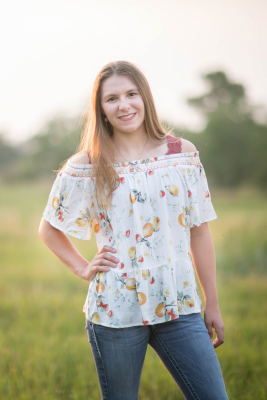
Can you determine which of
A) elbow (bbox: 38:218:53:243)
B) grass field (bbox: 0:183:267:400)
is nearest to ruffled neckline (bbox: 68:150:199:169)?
elbow (bbox: 38:218:53:243)

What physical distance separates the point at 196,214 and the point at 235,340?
247 cm

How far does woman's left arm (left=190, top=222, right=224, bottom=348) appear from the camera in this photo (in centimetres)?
166

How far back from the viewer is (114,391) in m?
1.48

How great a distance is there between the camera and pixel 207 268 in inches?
65.9

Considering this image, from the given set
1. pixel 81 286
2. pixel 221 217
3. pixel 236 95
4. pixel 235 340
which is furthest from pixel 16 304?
pixel 236 95

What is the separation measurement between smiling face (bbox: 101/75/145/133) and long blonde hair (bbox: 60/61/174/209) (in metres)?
0.03

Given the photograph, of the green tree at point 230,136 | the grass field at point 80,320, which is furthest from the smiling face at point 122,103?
the green tree at point 230,136

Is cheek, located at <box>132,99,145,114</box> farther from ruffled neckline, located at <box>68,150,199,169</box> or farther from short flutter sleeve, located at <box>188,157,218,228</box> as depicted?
short flutter sleeve, located at <box>188,157,218,228</box>

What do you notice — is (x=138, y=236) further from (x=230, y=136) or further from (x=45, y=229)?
(x=230, y=136)

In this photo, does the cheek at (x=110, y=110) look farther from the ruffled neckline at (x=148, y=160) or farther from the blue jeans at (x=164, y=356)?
the blue jeans at (x=164, y=356)

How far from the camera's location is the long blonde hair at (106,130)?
5.09 feet

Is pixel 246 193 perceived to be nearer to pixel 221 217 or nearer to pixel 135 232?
pixel 221 217

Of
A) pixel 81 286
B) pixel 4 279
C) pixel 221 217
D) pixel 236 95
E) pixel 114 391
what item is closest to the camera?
pixel 114 391

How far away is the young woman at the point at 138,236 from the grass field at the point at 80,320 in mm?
1321
